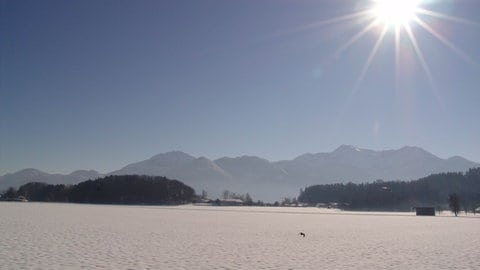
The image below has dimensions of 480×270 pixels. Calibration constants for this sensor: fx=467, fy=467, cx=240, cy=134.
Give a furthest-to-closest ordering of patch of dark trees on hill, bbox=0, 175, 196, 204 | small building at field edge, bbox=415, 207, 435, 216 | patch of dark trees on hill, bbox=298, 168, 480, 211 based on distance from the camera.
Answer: patch of dark trees on hill, bbox=0, 175, 196, 204 < patch of dark trees on hill, bbox=298, 168, 480, 211 < small building at field edge, bbox=415, 207, 435, 216

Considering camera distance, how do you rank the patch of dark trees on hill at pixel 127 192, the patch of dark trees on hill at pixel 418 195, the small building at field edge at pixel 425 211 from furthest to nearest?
the patch of dark trees on hill at pixel 127 192 < the patch of dark trees on hill at pixel 418 195 < the small building at field edge at pixel 425 211

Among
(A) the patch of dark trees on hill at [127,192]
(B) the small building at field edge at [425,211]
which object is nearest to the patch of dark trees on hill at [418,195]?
(B) the small building at field edge at [425,211]

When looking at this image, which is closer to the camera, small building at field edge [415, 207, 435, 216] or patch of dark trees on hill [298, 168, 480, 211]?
small building at field edge [415, 207, 435, 216]

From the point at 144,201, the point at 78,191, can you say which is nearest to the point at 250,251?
the point at 144,201

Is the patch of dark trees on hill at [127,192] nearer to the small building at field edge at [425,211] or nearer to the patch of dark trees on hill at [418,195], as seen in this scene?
the patch of dark trees on hill at [418,195]

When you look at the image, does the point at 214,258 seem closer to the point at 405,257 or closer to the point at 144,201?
the point at 405,257

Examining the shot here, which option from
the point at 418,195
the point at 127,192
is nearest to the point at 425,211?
the point at 418,195

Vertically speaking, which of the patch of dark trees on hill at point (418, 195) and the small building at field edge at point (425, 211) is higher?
the patch of dark trees on hill at point (418, 195)

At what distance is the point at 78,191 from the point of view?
18625cm

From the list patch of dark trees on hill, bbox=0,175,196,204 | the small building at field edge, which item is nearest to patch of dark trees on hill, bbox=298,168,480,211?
the small building at field edge

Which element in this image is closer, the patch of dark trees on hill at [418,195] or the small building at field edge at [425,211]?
the small building at field edge at [425,211]

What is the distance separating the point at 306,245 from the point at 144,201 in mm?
156507

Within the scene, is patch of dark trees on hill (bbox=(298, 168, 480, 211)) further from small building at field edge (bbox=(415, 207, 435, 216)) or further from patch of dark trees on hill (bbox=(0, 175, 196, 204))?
patch of dark trees on hill (bbox=(0, 175, 196, 204))

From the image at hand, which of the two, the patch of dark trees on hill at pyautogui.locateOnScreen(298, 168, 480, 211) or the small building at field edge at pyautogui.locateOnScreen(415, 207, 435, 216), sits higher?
the patch of dark trees on hill at pyautogui.locateOnScreen(298, 168, 480, 211)
